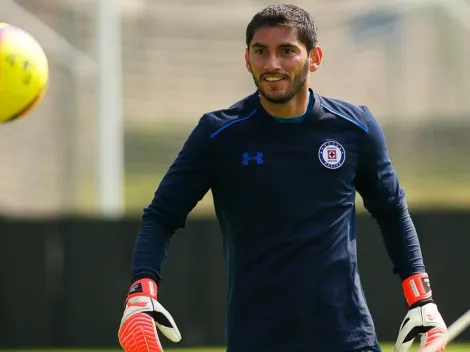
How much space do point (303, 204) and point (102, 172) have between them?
1094 centimetres

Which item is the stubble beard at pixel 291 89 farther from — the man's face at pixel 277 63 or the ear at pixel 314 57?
the ear at pixel 314 57

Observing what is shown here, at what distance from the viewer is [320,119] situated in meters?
4.57

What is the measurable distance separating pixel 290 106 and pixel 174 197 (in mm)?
599

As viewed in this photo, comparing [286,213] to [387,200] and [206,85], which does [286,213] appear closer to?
[387,200]

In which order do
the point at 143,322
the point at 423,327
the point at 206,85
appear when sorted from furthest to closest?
1. the point at 206,85
2. the point at 423,327
3. the point at 143,322

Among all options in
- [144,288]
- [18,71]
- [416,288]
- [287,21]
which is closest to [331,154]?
[287,21]

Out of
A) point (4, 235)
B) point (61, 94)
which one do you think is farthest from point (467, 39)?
point (4, 235)

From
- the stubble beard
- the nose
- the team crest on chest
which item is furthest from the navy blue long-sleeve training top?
the nose

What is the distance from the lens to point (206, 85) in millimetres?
21438

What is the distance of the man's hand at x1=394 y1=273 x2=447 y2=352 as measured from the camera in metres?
4.48

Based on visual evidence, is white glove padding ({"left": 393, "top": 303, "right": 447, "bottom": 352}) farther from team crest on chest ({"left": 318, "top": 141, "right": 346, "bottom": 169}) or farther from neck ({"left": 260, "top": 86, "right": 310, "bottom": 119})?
neck ({"left": 260, "top": 86, "right": 310, "bottom": 119})

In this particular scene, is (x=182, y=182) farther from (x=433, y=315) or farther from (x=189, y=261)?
(x=189, y=261)

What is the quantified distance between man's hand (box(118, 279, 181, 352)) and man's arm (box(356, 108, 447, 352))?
3.19 ft

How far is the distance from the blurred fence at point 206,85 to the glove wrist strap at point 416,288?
14380mm
